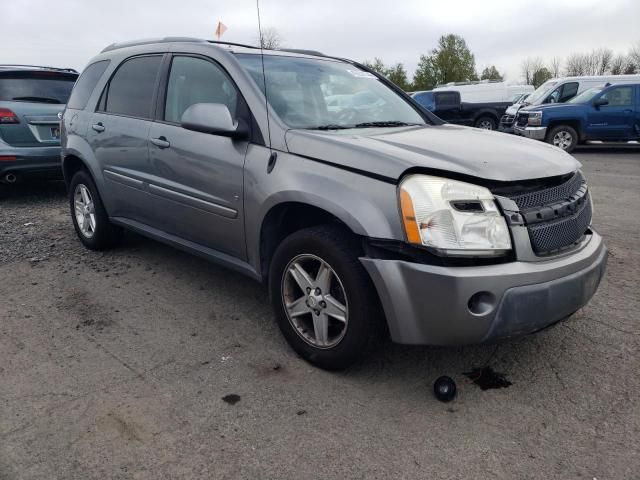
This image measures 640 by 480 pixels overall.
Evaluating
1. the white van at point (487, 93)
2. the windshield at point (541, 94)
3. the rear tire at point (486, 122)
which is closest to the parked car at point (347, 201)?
the windshield at point (541, 94)

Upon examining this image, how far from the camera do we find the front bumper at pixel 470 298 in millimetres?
2436

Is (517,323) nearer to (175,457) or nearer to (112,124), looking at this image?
(175,457)

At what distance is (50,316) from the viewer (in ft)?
12.1

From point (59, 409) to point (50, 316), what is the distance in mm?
1250

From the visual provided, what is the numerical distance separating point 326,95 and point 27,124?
487 cm

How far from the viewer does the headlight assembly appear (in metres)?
2.46

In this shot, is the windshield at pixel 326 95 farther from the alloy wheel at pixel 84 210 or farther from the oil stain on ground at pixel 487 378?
the alloy wheel at pixel 84 210

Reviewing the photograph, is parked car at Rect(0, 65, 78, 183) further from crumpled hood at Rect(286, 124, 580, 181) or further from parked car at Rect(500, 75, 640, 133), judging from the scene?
parked car at Rect(500, 75, 640, 133)

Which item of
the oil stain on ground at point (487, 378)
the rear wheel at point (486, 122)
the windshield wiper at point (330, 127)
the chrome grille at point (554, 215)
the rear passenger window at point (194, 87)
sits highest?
the rear passenger window at point (194, 87)

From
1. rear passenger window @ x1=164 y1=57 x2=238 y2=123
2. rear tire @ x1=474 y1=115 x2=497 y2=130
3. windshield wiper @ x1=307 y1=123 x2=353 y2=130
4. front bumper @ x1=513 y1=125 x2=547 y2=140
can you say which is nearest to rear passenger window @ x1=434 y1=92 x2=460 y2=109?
windshield wiper @ x1=307 y1=123 x2=353 y2=130

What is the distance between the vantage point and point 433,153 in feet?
9.00

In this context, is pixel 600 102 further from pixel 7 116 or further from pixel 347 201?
pixel 347 201

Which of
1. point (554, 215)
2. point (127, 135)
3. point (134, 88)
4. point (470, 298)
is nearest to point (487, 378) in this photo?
point (470, 298)

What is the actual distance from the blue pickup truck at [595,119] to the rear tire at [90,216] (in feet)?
38.0
